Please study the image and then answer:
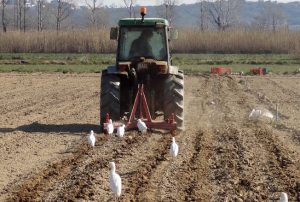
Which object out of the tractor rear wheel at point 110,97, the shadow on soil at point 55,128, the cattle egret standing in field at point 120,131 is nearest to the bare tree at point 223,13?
the shadow on soil at point 55,128

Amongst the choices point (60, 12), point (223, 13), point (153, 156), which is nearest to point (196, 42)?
point (153, 156)

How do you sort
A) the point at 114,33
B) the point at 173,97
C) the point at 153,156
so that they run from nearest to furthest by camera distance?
the point at 153,156 → the point at 173,97 → the point at 114,33

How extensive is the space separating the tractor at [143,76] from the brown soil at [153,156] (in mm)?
627

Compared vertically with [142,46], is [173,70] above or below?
below

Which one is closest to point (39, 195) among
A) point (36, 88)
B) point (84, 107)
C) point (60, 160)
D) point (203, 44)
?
point (60, 160)

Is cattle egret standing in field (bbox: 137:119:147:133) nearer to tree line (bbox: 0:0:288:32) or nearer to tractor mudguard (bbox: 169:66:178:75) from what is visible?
tractor mudguard (bbox: 169:66:178:75)

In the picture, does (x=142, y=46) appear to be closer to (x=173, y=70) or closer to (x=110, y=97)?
(x=173, y=70)

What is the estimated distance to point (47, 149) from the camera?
443 inches

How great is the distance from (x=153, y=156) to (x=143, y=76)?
118 inches

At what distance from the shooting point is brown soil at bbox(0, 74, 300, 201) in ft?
27.0

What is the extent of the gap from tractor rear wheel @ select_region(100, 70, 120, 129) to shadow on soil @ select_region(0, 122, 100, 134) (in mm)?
513

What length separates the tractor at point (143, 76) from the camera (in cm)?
1307

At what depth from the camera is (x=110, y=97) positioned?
13.1m

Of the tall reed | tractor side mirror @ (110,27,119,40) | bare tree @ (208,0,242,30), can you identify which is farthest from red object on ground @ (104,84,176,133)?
bare tree @ (208,0,242,30)
